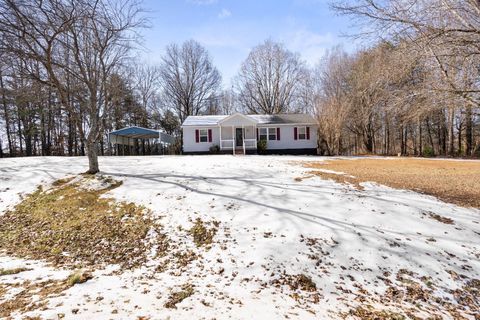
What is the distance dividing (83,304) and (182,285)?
117 centimetres

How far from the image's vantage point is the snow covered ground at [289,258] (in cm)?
305

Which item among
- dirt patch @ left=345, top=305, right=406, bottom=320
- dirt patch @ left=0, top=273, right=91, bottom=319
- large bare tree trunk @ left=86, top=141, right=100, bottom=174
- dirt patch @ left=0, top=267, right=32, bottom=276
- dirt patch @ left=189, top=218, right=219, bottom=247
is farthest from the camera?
large bare tree trunk @ left=86, top=141, right=100, bottom=174

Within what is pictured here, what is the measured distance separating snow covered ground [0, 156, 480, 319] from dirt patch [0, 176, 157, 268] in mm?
418

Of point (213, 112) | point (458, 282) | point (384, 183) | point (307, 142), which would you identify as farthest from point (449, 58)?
point (213, 112)

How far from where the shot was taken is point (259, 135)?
23578 mm

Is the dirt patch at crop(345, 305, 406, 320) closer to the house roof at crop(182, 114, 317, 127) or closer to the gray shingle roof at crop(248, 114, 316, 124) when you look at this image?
the house roof at crop(182, 114, 317, 127)

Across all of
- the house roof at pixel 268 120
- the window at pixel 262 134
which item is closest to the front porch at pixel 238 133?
the window at pixel 262 134

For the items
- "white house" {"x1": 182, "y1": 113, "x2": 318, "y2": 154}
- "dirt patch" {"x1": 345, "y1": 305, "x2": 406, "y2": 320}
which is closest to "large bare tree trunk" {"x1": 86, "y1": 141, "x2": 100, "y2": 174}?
"dirt patch" {"x1": 345, "y1": 305, "x2": 406, "y2": 320}

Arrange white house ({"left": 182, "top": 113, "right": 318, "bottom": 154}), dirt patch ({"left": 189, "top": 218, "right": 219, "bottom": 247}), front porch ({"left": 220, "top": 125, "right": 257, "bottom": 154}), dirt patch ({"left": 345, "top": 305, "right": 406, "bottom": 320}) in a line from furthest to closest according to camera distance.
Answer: white house ({"left": 182, "top": 113, "right": 318, "bottom": 154}) < front porch ({"left": 220, "top": 125, "right": 257, "bottom": 154}) < dirt patch ({"left": 189, "top": 218, "right": 219, "bottom": 247}) < dirt patch ({"left": 345, "top": 305, "right": 406, "bottom": 320})

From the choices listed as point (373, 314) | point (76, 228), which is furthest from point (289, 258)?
point (76, 228)

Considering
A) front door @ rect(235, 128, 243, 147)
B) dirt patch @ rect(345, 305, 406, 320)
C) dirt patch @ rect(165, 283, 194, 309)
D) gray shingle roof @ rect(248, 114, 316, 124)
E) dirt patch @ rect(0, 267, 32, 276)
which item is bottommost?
dirt patch @ rect(345, 305, 406, 320)

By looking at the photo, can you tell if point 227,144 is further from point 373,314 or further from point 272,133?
point 373,314

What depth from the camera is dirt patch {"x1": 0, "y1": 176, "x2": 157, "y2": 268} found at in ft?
14.9

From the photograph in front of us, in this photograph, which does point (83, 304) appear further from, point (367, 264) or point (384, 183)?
point (384, 183)
